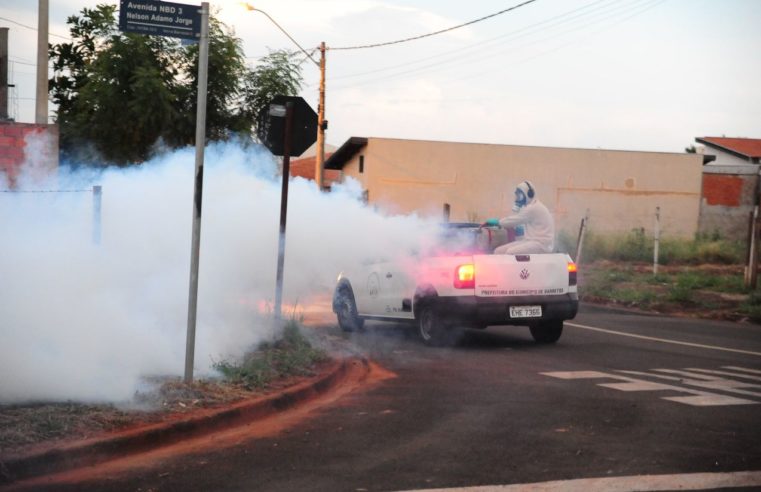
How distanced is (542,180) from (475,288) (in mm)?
31793

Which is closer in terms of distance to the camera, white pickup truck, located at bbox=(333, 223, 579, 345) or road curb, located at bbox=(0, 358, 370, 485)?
road curb, located at bbox=(0, 358, 370, 485)

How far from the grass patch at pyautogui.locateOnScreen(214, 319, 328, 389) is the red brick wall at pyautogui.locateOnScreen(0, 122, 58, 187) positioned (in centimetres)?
328

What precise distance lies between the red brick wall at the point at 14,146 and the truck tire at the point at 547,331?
699 cm

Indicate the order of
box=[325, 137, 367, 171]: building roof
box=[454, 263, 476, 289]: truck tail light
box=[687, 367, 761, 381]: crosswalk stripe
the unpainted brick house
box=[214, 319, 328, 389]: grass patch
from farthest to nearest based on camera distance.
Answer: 1. the unpainted brick house
2. box=[325, 137, 367, 171]: building roof
3. box=[454, 263, 476, 289]: truck tail light
4. box=[687, 367, 761, 381]: crosswalk stripe
5. box=[214, 319, 328, 389]: grass patch

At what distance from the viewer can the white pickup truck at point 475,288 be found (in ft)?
40.4

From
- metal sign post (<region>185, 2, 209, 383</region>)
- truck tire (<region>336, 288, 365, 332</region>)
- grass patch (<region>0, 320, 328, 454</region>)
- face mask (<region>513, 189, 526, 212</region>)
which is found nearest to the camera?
grass patch (<region>0, 320, 328, 454</region>)

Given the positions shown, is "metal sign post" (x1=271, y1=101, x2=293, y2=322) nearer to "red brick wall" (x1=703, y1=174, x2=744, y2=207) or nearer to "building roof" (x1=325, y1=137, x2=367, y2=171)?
"building roof" (x1=325, y1=137, x2=367, y2=171)

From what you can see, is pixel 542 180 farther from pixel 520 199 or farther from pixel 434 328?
pixel 434 328

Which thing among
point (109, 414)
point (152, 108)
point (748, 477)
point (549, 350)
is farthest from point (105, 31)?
point (748, 477)

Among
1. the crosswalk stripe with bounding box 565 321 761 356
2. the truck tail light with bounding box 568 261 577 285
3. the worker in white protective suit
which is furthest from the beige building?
the truck tail light with bounding box 568 261 577 285

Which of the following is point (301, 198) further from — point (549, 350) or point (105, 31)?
point (105, 31)

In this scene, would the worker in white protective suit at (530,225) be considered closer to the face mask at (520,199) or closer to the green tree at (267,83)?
the face mask at (520,199)

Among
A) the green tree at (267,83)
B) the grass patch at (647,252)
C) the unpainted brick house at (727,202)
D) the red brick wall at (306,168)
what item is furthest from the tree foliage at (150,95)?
the red brick wall at (306,168)

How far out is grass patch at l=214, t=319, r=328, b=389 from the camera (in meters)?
8.86
